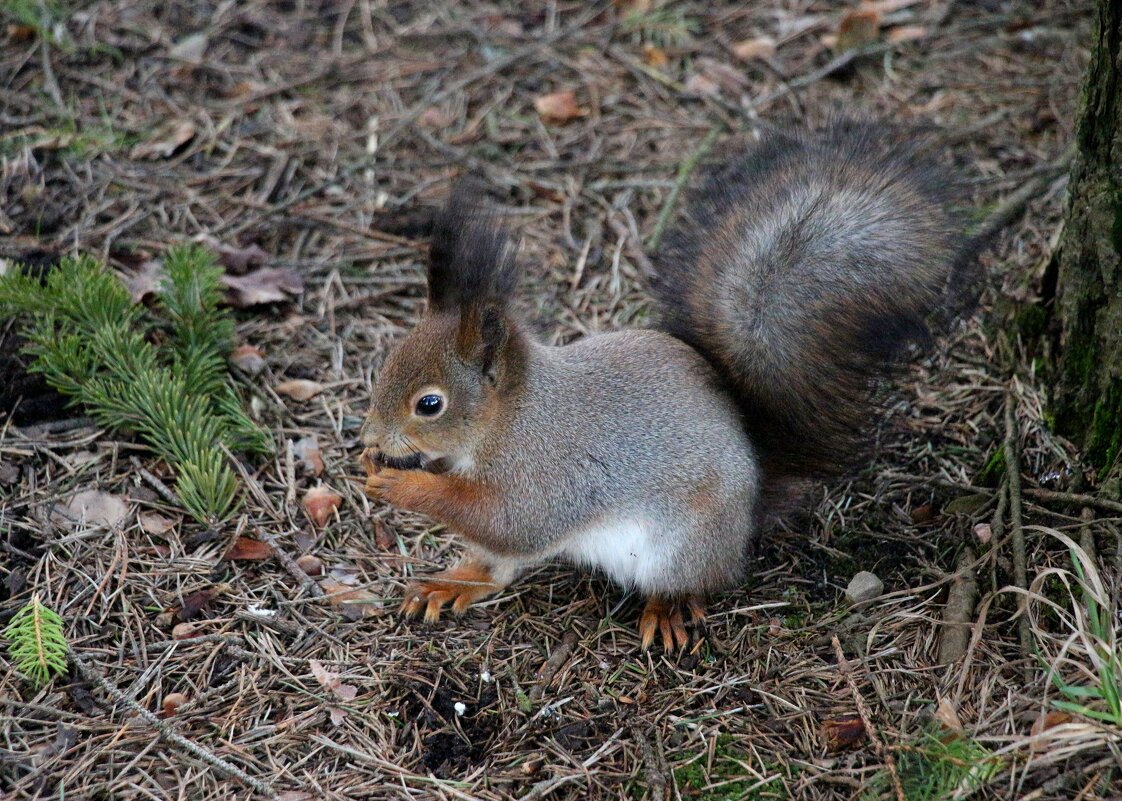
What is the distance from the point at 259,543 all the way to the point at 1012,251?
2.39m

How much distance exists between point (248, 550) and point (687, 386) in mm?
1162

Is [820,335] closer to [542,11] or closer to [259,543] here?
[259,543]

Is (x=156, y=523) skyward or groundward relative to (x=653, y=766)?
groundward

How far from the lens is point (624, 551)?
8.45 feet

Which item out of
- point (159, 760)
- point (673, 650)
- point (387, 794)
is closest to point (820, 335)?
point (673, 650)

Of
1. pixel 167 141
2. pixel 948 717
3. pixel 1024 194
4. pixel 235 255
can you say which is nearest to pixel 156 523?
pixel 235 255

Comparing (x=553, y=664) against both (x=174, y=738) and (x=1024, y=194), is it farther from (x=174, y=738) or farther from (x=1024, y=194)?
(x=1024, y=194)

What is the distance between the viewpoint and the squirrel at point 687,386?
7.82 ft

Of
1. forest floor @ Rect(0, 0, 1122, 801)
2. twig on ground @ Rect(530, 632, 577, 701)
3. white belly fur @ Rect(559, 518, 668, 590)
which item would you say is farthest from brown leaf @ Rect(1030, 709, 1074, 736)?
twig on ground @ Rect(530, 632, 577, 701)

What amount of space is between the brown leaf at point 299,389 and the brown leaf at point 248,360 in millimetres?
81

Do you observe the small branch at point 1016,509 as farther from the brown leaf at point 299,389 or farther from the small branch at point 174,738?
the brown leaf at point 299,389

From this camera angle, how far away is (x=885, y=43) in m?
4.07

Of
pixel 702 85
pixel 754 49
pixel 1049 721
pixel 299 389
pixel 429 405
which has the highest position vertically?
pixel 754 49

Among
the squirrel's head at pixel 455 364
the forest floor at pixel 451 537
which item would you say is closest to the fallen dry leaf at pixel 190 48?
the forest floor at pixel 451 537
